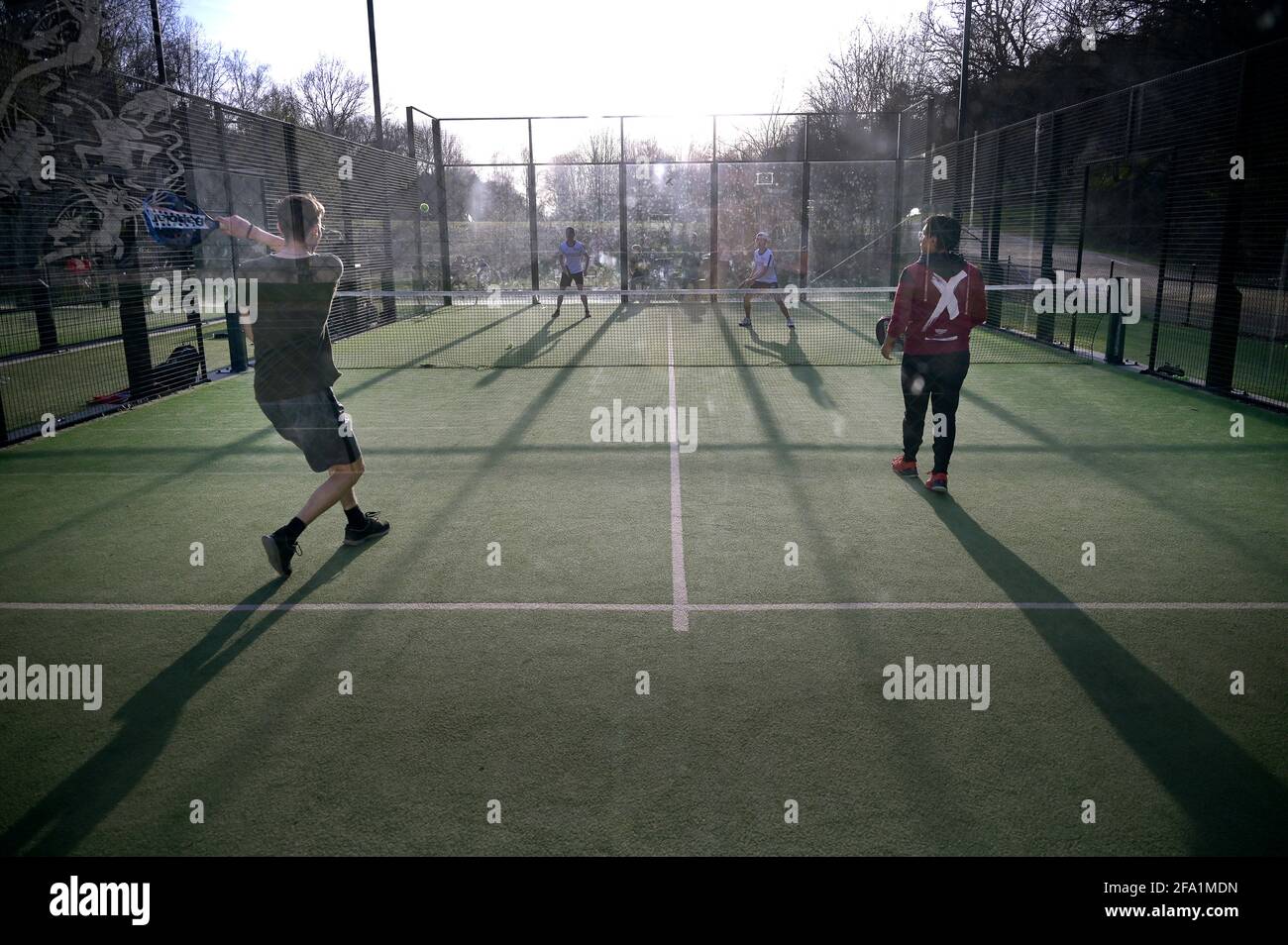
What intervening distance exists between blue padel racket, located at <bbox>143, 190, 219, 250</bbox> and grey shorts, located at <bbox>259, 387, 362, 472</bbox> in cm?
650

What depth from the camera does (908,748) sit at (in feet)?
11.4

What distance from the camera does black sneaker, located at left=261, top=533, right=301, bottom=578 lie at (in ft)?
17.1

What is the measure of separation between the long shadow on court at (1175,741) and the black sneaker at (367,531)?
4255 millimetres

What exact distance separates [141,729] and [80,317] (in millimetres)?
10862

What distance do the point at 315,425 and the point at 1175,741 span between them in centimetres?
483

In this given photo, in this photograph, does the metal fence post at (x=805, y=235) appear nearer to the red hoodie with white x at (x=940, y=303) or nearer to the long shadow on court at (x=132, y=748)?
the red hoodie with white x at (x=940, y=303)

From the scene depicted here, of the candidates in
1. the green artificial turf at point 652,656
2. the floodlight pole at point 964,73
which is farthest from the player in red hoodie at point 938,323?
the floodlight pole at point 964,73

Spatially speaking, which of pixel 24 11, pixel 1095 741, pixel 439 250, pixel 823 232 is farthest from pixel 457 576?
pixel 24 11

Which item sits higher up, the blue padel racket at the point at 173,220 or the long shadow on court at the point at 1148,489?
the blue padel racket at the point at 173,220

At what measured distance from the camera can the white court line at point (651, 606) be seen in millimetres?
4805

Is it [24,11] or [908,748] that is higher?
[24,11]

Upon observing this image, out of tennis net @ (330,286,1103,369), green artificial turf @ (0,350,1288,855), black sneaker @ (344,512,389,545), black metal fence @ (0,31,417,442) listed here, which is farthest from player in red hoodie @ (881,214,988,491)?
black metal fence @ (0,31,417,442)
